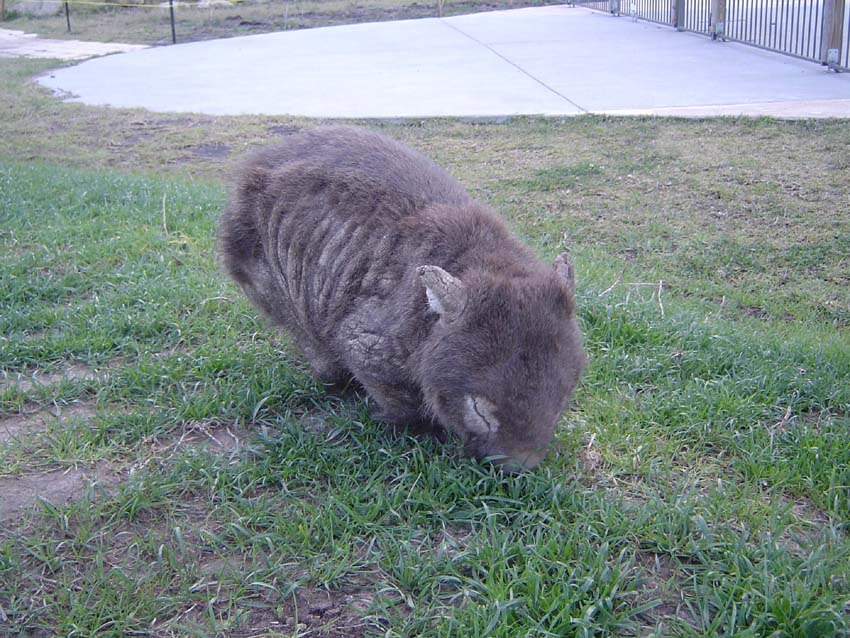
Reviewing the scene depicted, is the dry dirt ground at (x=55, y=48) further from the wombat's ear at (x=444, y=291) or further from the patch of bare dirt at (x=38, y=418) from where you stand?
the wombat's ear at (x=444, y=291)

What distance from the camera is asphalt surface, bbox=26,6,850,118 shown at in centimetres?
1094

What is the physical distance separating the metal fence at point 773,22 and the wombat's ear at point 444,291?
10013 millimetres

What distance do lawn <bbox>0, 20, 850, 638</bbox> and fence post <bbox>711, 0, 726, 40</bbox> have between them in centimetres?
928

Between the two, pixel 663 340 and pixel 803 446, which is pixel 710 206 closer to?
pixel 663 340

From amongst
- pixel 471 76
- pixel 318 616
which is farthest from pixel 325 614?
pixel 471 76

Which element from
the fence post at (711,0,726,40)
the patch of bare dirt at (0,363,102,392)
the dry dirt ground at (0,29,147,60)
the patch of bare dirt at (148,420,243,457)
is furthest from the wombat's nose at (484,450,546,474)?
the dry dirt ground at (0,29,147,60)

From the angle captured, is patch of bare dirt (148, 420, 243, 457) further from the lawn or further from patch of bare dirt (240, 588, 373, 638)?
patch of bare dirt (240, 588, 373, 638)

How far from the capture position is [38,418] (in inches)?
168

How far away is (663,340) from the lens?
15.8 feet

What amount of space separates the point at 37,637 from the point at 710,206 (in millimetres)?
6073

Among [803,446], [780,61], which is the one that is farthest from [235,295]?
[780,61]

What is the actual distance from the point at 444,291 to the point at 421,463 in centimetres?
78

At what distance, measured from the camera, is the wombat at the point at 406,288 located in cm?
333

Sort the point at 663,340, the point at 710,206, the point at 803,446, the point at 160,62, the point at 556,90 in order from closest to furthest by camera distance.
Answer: the point at 803,446 < the point at 663,340 < the point at 710,206 < the point at 556,90 < the point at 160,62
